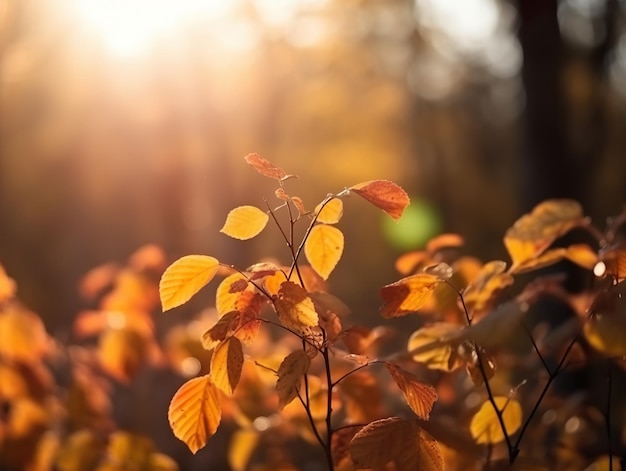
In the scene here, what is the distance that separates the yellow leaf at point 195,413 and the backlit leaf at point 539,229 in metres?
0.58

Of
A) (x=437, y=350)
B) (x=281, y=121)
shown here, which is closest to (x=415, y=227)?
(x=281, y=121)

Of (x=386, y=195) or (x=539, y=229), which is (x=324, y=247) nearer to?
(x=386, y=195)

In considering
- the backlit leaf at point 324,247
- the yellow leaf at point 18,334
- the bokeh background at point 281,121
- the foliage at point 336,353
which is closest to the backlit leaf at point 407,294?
the foliage at point 336,353

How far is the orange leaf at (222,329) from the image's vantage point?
106 cm

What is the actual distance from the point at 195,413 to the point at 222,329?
0.48ft

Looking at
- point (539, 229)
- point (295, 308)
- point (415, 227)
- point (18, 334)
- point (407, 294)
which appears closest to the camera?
point (295, 308)

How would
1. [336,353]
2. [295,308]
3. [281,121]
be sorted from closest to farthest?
[295,308] → [336,353] → [281,121]

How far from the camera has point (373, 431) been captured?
40.9 inches

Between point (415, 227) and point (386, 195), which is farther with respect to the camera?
point (415, 227)

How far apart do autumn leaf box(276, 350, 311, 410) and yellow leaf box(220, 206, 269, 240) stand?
0.19m

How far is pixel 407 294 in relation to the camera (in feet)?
3.72

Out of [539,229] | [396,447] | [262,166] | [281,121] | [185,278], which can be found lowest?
[281,121]

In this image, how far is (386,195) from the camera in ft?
3.48

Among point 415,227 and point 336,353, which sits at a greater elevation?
point 336,353
